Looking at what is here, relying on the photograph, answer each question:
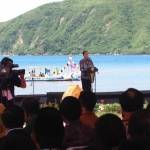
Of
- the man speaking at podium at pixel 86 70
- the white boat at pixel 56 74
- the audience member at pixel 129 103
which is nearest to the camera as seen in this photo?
the audience member at pixel 129 103

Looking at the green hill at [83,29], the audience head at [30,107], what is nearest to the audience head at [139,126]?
the audience head at [30,107]

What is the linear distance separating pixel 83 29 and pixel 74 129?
15660cm

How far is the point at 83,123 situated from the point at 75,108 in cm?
15

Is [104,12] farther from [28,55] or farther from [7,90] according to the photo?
[7,90]

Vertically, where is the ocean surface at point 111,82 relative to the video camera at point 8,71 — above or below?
below

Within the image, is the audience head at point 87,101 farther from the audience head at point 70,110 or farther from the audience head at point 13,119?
the audience head at point 13,119

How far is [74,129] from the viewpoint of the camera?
5.71 meters

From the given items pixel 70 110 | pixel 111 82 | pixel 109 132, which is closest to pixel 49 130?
pixel 109 132

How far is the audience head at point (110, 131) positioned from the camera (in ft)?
15.4

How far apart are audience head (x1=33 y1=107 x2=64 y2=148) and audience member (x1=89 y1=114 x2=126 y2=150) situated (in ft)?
1.25

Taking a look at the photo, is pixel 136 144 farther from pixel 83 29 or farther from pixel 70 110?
pixel 83 29

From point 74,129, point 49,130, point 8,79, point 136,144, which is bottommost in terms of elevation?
point 8,79

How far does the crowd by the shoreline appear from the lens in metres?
4.17

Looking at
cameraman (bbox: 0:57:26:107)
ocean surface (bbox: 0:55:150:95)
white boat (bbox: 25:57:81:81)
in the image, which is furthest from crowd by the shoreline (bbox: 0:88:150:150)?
white boat (bbox: 25:57:81:81)
